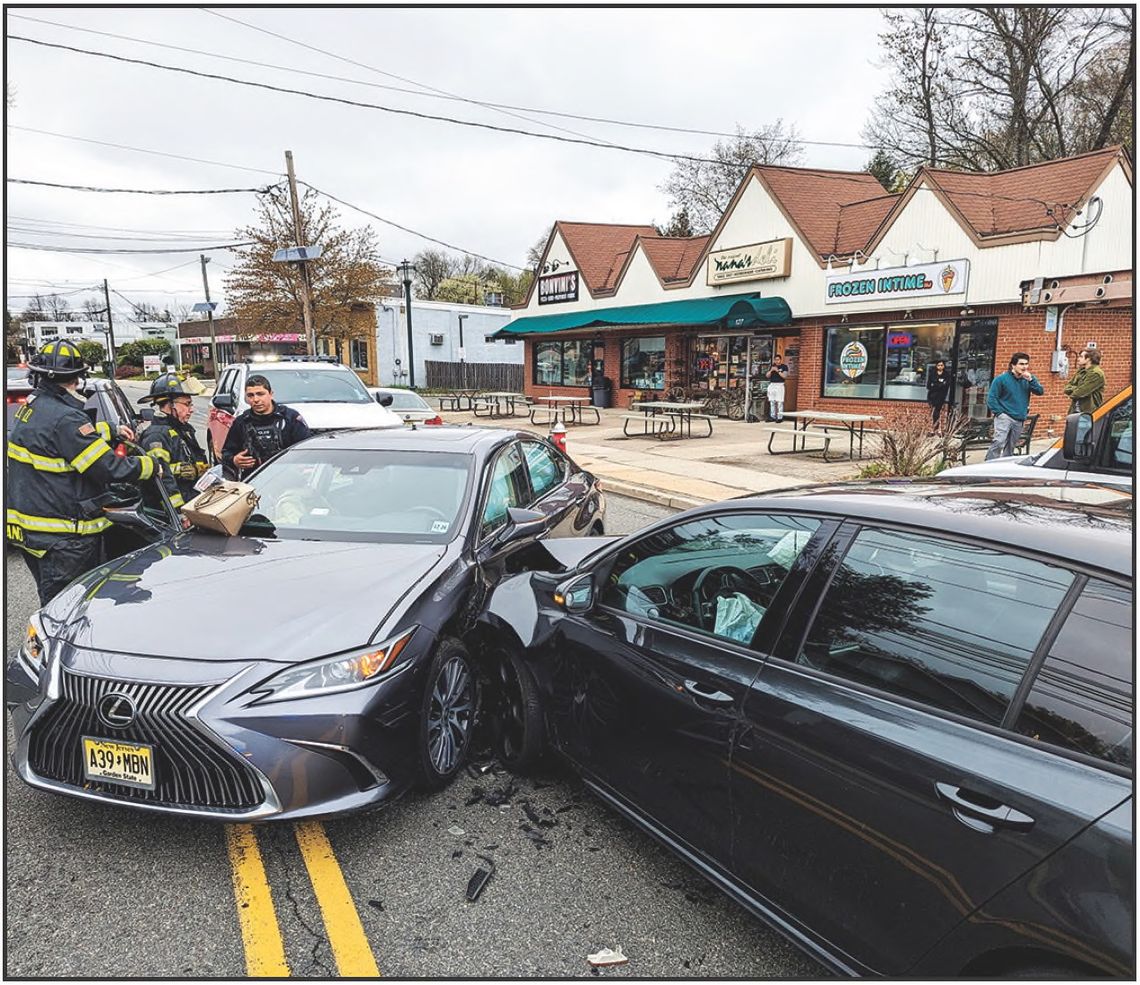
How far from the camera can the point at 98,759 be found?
2.78 metres

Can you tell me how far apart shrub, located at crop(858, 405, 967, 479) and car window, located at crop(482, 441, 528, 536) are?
20.2 feet

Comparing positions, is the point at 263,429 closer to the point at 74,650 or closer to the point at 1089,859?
the point at 74,650

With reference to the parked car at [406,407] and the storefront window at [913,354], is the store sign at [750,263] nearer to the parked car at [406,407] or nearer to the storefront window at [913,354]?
the storefront window at [913,354]

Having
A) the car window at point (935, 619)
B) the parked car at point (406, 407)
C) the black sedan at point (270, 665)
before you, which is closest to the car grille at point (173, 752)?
the black sedan at point (270, 665)

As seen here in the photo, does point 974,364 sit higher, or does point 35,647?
point 974,364

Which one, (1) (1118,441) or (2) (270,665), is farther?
(1) (1118,441)

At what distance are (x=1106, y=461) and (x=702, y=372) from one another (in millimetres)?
19334

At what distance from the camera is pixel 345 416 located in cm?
1012

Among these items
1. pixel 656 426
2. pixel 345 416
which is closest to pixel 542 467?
pixel 345 416

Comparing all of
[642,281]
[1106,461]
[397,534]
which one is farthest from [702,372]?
[397,534]

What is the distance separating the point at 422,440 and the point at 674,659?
2.70m

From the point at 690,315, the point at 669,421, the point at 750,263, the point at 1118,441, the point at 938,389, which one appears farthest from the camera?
the point at 690,315

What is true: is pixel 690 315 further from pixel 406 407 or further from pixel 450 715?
pixel 450 715

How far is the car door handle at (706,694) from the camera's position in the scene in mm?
2441
